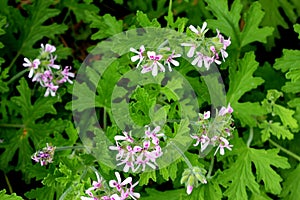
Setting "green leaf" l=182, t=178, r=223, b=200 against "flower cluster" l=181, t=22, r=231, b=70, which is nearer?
"flower cluster" l=181, t=22, r=231, b=70

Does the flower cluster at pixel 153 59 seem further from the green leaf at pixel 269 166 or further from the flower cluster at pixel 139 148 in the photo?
the green leaf at pixel 269 166

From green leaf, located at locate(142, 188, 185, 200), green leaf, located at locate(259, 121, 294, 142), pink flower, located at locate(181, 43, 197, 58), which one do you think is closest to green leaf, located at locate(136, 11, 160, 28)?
pink flower, located at locate(181, 43, 197, 58)

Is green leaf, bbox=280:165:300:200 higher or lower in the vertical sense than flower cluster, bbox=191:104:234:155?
lower

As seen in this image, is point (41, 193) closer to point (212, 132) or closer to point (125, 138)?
point (125, 138)

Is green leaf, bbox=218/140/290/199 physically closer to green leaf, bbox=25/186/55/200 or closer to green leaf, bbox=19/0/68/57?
green leaf, bbox=25/186/55/200

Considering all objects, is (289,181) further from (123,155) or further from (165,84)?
(123,155)

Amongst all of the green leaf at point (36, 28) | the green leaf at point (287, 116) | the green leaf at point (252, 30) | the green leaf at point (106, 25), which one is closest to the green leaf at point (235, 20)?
the green leaf at point (252, 30)

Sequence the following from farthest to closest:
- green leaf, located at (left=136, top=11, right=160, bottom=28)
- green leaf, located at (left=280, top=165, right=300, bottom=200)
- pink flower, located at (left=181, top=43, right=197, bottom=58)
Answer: green leaf, located at (left=280, top=165, right=300, bottom=200), green leaf, located at (left=136, top=11, right=160, bottom=28), pink flower, located at (left=181, top=43, right=197, bottom=58)
